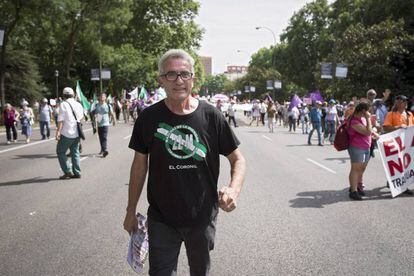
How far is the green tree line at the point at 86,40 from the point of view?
34000mm

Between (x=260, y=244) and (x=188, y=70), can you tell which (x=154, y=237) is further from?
(x=260, y=244)

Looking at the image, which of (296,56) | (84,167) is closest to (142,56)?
(296,56)

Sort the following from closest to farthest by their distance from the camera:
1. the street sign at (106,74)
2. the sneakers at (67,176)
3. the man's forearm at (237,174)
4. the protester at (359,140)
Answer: the man's forearm at (237,174), the protester at (359,140), the sneakers at (67,176), the street sign at (106,74)

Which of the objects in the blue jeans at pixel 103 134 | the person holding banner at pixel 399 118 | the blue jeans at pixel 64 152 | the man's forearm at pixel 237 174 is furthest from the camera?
the blue jeans at pixel 103 134

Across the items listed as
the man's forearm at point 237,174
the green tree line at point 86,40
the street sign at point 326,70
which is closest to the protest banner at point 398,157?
the man's forearm at point 237,174

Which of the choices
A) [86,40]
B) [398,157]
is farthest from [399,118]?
[86,40]

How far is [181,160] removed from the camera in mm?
2785

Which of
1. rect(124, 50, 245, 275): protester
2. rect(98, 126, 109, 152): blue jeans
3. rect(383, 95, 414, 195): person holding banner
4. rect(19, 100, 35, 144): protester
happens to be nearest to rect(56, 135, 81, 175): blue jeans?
rect(98, 126, 109, 152): blue jeans

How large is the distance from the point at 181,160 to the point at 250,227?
338 cm

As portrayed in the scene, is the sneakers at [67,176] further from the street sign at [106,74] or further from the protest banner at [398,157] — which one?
the street sign at [106,74]

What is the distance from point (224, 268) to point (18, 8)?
3165 centimetres

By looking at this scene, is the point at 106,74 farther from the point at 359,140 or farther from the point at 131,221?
the point at 131,221

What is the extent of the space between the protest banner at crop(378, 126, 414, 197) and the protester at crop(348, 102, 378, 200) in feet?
1.51

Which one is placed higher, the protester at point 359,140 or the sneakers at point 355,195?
the protester at point 359,140
